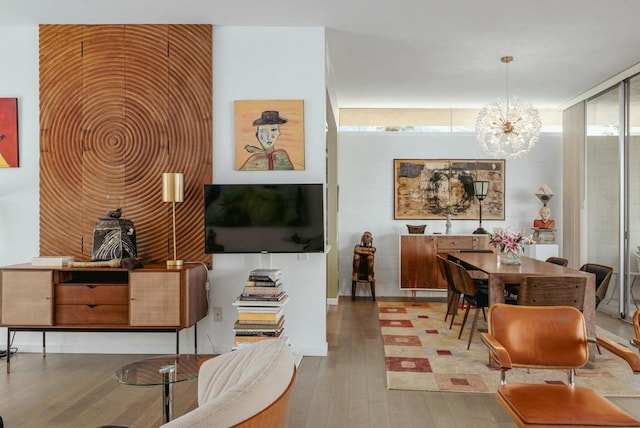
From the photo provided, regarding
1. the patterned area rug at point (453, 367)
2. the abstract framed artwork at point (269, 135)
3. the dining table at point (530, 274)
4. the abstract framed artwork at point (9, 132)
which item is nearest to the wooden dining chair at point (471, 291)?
the dining table at point (530, 274)

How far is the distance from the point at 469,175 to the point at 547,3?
160 inches

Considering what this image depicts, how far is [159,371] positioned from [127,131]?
2.89 metres

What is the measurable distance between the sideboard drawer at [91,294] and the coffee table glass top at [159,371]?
1.63 metres

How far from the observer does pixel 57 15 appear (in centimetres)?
444

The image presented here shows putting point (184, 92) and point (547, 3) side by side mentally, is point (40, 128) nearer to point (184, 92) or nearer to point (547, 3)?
point (184, 92)

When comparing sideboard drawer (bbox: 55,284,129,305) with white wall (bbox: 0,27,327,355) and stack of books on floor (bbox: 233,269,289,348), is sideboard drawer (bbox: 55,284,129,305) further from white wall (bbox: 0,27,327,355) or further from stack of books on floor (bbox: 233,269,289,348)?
stack of books on floor (bbox: 233,269,289,348)

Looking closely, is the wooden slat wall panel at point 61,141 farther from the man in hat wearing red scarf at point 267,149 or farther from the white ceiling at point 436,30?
the man in hat wearing red scarf at point 267,149

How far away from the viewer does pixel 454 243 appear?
7.44m

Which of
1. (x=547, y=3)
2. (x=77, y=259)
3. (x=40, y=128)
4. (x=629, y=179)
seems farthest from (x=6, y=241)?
(x=629, y=179)

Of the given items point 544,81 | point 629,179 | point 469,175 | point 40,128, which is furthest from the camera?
point 469,175

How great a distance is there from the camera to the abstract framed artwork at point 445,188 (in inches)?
314

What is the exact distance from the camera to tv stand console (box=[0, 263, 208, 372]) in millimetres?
4109

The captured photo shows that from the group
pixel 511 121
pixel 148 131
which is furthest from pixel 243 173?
pixel 511 121

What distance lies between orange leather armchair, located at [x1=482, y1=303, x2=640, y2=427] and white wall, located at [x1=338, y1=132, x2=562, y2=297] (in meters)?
5.32
